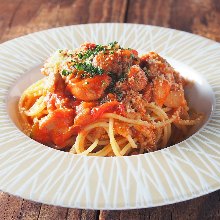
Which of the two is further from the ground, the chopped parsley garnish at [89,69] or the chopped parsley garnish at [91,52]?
the chopped parsley garnish at [91,52]

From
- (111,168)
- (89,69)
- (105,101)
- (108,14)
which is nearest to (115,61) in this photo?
(89,69)

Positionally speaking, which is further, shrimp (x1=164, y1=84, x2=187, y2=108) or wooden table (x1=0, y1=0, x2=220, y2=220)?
wooden table (x1=0, y1=0, x2=220, y2=220)

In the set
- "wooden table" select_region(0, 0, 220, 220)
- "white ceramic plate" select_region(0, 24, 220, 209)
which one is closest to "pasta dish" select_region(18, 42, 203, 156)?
"white ceramic plate" select_region(0, 24, 220, 209)

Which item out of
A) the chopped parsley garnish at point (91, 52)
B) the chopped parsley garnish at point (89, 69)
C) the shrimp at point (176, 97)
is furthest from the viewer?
the shrimp at point (176, 97)

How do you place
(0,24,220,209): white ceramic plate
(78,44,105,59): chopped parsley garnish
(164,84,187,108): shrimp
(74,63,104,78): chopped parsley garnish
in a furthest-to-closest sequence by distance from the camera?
(164,84,187,108): shrimp < (78,44,105,59): chopped parsley garnish < (74,63,104,78): chopped parsley garnish < (0,24,220,209): white ceramic plate

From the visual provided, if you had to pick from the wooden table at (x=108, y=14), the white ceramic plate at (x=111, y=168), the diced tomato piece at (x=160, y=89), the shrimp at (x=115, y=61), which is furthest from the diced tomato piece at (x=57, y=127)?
the wooden table at (x=108, y=14)

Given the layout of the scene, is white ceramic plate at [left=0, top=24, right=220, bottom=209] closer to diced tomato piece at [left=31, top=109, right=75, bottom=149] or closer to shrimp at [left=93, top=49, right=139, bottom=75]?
diced tomato piece at [left=31, top=109, right=75, bottom=149]

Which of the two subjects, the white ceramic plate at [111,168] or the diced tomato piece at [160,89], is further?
the diced tomato piece at [160,89]

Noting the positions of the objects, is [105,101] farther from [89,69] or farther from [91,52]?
[91,52]

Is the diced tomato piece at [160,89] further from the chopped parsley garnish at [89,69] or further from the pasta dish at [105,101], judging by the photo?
the chopped parsley garnish at [89,69]
